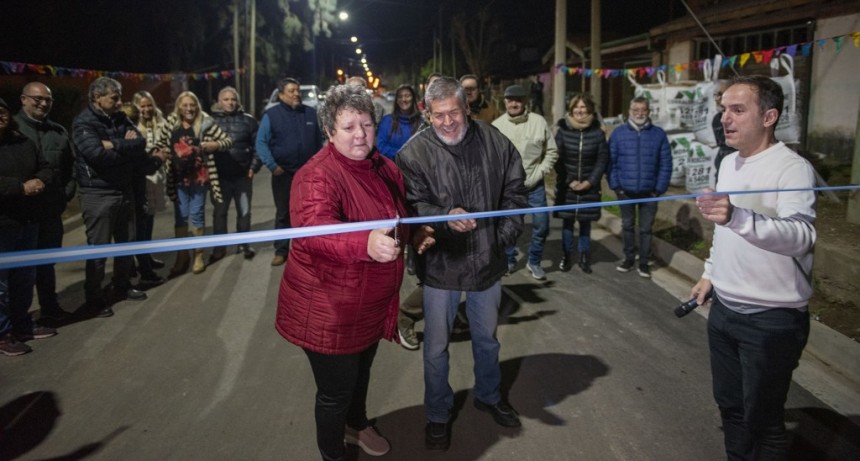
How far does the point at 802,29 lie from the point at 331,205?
41.6 ft

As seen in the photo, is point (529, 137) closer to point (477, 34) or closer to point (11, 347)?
point (11, 347)

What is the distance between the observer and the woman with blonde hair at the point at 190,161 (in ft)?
21.8

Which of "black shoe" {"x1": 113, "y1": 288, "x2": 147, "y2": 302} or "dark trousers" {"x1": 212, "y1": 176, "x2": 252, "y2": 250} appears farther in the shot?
"dark trousers" {"x1": 212, "y1": 176, "x2": 252, "y2": 250}

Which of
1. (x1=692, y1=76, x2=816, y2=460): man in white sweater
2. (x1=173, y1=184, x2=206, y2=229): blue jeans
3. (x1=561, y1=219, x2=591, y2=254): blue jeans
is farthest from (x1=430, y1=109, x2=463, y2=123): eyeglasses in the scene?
(x1=173, y1=184, x2=206, y2=229): blue jeans

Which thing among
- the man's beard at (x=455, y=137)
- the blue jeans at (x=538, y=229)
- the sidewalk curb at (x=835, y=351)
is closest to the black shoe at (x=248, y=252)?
the blue jeans at (x=538, y=229)

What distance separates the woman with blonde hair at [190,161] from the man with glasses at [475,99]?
2.98m

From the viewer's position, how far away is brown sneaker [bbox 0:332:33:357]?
14.9 ft

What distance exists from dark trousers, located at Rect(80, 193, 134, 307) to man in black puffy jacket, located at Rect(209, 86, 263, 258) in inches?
54.6

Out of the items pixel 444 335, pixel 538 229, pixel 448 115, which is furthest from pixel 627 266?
pixel 448 115

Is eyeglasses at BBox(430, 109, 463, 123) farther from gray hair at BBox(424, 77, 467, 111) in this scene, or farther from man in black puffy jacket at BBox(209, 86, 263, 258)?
man in black puffy jacket at BBox(209, 86, 263, 258)

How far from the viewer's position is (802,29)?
11414mm

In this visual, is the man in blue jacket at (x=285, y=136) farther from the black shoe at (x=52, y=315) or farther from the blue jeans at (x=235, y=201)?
the black shoe at (x=52, y=315)

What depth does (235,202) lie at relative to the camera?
7133 millimetres

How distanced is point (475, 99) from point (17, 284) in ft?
15.3
